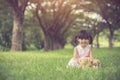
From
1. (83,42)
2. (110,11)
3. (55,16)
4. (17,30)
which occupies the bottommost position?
(83,42)

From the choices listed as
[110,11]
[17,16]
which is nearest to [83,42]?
[17,16]

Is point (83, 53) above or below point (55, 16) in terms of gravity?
below

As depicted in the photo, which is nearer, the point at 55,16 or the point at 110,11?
the point at 55,16

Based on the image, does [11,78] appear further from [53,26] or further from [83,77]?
[53,26]

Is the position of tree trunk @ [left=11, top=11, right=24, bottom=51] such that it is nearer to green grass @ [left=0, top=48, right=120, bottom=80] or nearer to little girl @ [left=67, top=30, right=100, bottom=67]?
green grass @ [left=0, top=48, right=120, bottom=80]

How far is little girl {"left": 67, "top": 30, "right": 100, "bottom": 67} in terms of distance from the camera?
28.2ft

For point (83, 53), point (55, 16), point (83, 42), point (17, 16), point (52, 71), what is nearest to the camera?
point (52, 71)

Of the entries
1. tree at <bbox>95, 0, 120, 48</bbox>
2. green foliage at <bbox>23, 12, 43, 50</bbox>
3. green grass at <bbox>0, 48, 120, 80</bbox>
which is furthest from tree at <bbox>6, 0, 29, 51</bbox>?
green foliage at <bbox>23, 12, 43, 50</bbox>

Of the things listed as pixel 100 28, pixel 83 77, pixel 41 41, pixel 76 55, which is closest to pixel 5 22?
pixel 100 28

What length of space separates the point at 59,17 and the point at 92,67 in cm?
3498

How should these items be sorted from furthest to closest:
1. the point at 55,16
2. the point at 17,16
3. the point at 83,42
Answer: the point at 55,16
the point at 17,16
the point at 83,42

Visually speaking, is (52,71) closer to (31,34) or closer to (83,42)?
(83,42)

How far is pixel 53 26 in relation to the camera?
44125 mm

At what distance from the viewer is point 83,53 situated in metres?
9.64
